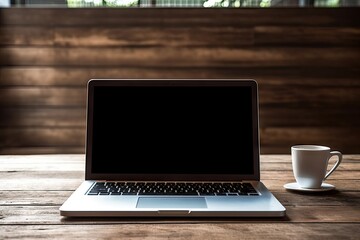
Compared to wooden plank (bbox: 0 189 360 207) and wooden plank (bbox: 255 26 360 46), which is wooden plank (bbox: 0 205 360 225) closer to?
wooden plank (bbox: 0 189 360 207)

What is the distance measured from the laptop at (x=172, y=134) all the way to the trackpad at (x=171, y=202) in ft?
0.30

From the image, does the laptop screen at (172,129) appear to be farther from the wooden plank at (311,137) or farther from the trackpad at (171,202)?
the wooden plank at (311,137)

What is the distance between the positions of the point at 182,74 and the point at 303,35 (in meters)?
0.84

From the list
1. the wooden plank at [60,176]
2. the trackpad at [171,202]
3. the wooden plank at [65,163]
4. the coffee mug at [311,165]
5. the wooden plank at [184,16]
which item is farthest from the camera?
the wooden plank at [184,16]

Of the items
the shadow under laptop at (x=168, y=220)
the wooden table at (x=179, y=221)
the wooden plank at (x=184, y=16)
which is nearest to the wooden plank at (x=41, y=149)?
the wooden plank at (x=184, y=16)

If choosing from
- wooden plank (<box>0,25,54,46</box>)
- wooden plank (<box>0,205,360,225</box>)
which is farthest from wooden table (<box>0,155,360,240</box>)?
wooden plank (<box>0,25,54,46</box>)

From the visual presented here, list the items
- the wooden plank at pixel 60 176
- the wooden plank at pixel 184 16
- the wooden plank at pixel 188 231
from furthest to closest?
the wooden plank at pixel 184 16 → the wooden plank at pixel 60 176 → the wooden plank at pixel 188 231

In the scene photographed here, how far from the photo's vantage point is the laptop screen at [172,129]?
1.07 meters

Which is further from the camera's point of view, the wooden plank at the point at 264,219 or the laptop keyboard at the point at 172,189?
the laptop keyboard at the point at 172,189

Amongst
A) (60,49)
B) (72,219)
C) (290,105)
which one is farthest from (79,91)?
(72,219)

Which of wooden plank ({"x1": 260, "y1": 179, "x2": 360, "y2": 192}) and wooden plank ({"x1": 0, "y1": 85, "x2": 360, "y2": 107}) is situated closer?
wooden plank ({"x1": 260, "y1": 179, "x2": 360, "y2": 192})

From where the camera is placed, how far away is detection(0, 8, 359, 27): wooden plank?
3.10 m

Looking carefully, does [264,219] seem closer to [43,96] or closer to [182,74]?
[182,74]

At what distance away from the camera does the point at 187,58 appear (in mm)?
3111
